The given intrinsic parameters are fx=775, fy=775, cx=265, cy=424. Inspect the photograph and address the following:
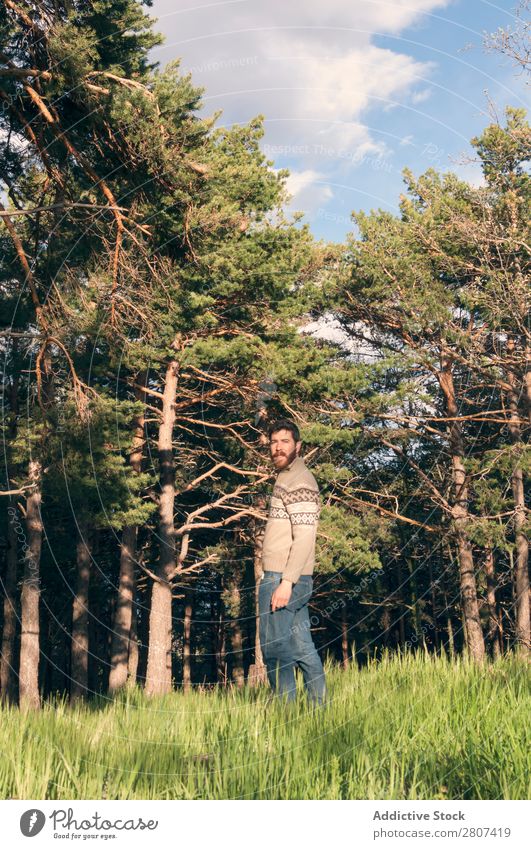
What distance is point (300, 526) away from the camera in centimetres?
512

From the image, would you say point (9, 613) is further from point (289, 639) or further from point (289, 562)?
point (289, 562)

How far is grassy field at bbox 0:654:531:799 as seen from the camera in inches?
142

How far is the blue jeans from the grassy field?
0.20 meters

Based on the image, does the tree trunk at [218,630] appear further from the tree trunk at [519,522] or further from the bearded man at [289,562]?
the bearded man at [289,562]

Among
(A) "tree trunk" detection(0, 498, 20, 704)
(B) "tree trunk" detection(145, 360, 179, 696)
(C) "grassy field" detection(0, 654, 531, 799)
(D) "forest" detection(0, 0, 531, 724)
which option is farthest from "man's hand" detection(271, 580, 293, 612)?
(A) "tree trunk" detection(0, 498, 20, 704)

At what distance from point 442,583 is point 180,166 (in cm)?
3040

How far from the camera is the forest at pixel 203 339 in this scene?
8.48m

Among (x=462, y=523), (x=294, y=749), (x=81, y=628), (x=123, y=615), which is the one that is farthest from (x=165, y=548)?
(x=294, y=749)

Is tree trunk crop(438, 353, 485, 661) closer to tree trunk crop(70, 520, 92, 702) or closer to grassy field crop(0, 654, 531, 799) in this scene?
tree trunk crop(70, 520, 92, 702)

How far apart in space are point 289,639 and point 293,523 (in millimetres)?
803

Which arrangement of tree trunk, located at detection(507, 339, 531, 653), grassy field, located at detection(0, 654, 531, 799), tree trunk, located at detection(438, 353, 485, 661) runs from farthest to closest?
tree trunk, located at detection(438, 353, 485, 661)
tree trunk, located at detection(507, 339, 531, 653)
grassy field, located at detection(0, 654, 531, 799)

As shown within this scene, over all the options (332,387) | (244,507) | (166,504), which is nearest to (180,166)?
(332,387)

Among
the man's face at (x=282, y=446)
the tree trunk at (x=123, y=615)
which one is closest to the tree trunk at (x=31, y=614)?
the tree trunk at (x=123, y=615)

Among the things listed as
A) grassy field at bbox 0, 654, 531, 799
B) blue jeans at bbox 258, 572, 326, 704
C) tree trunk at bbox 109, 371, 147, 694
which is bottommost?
grassy field at bbox 0, 654, 531, 799
